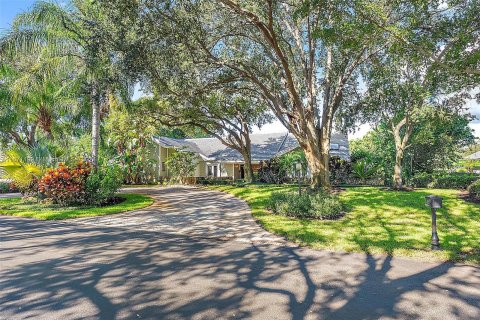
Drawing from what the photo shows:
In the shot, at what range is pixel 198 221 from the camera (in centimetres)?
995

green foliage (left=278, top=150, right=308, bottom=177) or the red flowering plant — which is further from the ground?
green foliage (left=278, top=150, right=308, bottom=177)

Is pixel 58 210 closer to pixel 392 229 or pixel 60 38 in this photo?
pixel 60 38

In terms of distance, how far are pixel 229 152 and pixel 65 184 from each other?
60.8 ft

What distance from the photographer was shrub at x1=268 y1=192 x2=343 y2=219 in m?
→ 9.63

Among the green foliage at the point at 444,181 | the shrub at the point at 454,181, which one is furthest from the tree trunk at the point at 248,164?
the shrub at the point at 454,181

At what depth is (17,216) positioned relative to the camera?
11234 millimetres

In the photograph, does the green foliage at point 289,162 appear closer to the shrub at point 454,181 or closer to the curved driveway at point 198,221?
the shrub at point 454,181

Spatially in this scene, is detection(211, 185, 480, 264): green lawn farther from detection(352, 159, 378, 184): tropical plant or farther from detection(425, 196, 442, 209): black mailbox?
detection(352, 159, 378, 184): tropical plant

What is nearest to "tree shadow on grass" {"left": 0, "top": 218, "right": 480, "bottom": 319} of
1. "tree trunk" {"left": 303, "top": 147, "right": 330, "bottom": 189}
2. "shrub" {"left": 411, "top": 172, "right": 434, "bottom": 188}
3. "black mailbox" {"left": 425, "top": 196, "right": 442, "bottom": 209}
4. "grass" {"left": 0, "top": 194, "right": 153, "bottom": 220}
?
"black mailbox" {"left": 425, "top": 196, "right": 442, "bottom": 209}

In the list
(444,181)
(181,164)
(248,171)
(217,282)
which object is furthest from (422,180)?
(217,282)

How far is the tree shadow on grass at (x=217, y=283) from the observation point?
3838mm

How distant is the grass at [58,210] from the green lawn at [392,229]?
18.0ft

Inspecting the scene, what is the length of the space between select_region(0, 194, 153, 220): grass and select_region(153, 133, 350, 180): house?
1446 cm

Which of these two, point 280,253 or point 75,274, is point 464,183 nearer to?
point 280,253
